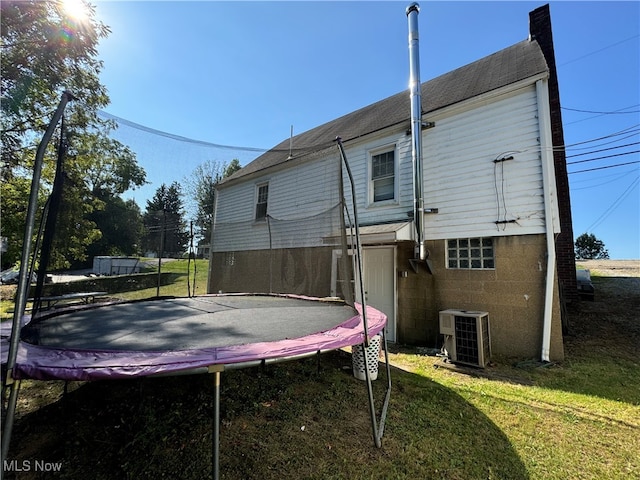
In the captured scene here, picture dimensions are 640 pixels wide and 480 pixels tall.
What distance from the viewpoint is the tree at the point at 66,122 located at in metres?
2.88

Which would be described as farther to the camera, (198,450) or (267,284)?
(267,284)

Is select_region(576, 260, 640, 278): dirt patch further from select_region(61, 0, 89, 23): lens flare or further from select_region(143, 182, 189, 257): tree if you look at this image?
select_region(61, 0, 89, 23): lens flare

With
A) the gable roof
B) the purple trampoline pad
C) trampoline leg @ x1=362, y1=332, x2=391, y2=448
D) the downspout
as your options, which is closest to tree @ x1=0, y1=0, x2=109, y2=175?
the gable roof

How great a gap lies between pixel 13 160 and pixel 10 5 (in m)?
3.15

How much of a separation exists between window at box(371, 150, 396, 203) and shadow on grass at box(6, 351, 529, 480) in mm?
3654

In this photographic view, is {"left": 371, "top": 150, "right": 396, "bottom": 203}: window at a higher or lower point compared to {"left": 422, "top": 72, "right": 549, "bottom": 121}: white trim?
lower

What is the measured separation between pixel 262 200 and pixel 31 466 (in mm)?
6821

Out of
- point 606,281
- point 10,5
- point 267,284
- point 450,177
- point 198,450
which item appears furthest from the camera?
point 606,281

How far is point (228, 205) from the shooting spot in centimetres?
893

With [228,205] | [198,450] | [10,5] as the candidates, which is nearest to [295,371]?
[198,450]

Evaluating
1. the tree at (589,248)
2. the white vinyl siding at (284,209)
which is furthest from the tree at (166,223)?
the tree at (589,248)

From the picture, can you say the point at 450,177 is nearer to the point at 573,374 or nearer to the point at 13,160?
the point at 573,374

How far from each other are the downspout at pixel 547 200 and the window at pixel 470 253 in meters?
0.71

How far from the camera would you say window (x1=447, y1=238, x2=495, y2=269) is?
14.6ft
